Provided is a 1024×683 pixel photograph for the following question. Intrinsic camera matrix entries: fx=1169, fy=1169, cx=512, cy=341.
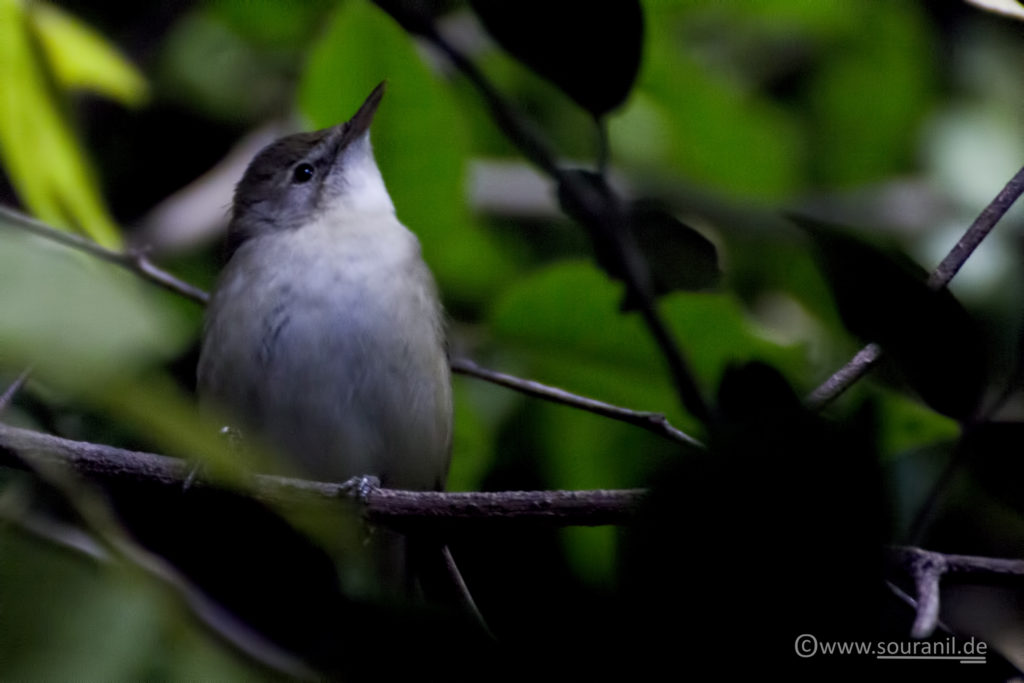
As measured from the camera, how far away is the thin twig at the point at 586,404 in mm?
1852

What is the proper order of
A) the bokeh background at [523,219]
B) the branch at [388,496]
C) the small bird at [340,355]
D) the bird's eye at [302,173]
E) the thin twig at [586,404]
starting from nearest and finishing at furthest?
the bokeh background at [523,219]
the branch at [388,496]
the thin twig at [586,404]
the small bird at [340,355]
the bird's eye at [302,173]

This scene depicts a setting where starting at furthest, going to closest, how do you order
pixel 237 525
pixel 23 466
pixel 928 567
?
pixel 237 525 < pixel 23 466 < pixel 928 567

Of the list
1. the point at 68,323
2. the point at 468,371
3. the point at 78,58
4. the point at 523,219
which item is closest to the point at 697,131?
the point at 523,219

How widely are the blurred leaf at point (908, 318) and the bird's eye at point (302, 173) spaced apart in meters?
2.63

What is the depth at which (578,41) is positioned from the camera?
1554mm

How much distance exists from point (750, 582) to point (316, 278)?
2231 millimetres

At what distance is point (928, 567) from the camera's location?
1.42 metres

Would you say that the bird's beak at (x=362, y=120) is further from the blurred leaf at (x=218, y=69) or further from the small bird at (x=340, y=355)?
the blurred leaf at (x=218, y=69)

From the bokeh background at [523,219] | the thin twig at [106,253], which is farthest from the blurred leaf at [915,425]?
the thin twig at [106,253]

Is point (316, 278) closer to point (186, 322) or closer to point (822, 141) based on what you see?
point (186, 322)

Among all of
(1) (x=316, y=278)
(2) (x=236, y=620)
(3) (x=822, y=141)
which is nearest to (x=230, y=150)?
(1) (x=316, y=278)

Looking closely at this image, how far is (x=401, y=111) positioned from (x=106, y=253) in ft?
2.79

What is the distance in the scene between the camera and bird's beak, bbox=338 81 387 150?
2922mm

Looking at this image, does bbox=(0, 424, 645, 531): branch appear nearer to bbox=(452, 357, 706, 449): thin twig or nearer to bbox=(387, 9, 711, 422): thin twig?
bbox=(452, 357, 706, 449): thin twig
